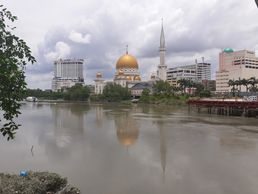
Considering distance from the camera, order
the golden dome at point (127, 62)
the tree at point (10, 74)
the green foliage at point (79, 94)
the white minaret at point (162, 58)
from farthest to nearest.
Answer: the green foliage at point (79, 94), the golden dome at point (127, 62), the white minaret at point (162, 58), the tree at point (10, 74)

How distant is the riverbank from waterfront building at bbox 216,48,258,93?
5678 inches

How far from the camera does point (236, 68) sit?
494 feet

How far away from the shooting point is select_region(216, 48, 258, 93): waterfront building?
488ft

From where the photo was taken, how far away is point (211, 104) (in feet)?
227

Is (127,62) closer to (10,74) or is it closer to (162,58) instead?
(162,58)

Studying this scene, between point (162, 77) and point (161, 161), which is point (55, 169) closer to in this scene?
point (161, 161)

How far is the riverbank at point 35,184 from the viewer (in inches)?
412

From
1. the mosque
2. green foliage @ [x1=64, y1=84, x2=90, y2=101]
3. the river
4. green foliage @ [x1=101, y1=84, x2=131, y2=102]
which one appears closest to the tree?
the river

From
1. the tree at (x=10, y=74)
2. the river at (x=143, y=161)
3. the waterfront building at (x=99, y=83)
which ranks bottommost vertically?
the river at (x=143, y=161)

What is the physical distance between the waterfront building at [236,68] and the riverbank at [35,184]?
144 meters

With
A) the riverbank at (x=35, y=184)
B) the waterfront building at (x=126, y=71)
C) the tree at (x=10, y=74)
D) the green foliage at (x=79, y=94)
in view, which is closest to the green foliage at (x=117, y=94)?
the waterfront building at (x=126, y=71)

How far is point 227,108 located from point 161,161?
47.6 m

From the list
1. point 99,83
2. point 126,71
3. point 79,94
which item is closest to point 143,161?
point 79,94

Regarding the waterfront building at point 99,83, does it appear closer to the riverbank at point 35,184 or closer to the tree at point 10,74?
the riverbank at point 35,184
